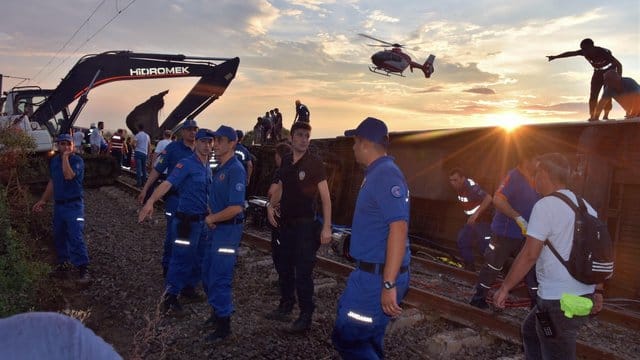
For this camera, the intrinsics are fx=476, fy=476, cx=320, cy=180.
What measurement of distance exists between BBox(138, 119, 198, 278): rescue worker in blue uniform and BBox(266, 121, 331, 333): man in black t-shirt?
66.1 inches

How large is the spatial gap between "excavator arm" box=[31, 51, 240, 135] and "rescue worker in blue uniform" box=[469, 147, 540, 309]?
48.6 feet

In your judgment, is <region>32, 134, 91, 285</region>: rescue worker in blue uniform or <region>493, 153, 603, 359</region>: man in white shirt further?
<region>32, 134, 91, 285</region>: rescue worker in blue uniform

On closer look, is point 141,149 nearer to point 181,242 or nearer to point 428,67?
point 181,242

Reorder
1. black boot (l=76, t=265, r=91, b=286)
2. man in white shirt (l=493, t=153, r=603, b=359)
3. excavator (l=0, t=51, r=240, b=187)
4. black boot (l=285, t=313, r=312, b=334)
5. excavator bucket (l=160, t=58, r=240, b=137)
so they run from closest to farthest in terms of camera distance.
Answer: man in white shirt (l=493, t=153, r=603, b=359) → black boot (l=285, t=313, r=312, b=334) → black boot (l=76, t=265, r=91, b=286) → excavator (l=0, t=51, r=240, b=187) → excavator bucket (l=160, t=58, r=240, b=137)

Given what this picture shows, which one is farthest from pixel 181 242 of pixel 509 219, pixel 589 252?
pixel 589 252

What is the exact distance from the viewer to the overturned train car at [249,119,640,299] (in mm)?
6992

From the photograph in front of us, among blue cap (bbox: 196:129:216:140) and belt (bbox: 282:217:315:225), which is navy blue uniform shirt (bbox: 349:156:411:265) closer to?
belt (bbox: 282:217:315:225)

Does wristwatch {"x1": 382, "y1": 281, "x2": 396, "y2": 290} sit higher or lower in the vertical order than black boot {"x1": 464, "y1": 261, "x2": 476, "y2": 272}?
higher

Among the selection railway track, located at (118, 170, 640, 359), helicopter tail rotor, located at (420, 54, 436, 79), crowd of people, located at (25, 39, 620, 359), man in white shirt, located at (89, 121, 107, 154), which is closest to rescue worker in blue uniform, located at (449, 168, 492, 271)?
crowd of people, located at (25, 39, 620, 359)

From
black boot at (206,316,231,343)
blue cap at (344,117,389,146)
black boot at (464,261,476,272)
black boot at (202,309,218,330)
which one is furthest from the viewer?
black boot at (464,261,476,272)

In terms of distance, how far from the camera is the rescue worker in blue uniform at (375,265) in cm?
291

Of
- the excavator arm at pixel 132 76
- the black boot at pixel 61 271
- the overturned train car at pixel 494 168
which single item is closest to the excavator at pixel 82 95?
the excavator arm at pixel 132 76

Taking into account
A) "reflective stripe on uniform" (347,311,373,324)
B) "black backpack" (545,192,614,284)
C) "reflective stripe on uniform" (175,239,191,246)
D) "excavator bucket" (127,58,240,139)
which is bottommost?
"reflective stripe on uniform" (175,239,191,246)

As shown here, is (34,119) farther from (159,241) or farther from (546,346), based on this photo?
(546,346)
